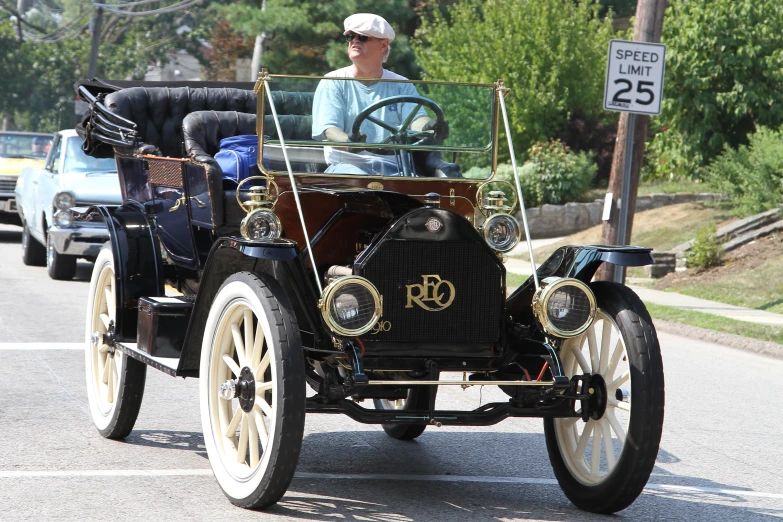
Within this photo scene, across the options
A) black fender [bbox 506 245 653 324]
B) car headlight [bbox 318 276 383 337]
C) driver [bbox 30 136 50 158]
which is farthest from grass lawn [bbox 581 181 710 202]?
car headlight [bbox 318 276 383 337]

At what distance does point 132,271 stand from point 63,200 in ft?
27.6

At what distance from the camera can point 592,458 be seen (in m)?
4.97

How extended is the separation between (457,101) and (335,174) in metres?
0.91

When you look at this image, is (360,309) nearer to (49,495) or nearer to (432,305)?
(432,305)

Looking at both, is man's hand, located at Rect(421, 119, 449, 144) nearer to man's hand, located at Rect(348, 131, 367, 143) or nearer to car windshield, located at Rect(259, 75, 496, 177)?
car windshield, located at Rect(259, 75, 496, 177)

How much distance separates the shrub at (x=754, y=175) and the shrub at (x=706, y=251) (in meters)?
2.08

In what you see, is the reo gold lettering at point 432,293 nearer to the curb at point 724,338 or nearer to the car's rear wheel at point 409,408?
the car's rear wheel at point 409,408

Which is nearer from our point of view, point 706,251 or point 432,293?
point 432,293

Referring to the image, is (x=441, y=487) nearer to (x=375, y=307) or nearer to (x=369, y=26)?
(x=375, y=307)

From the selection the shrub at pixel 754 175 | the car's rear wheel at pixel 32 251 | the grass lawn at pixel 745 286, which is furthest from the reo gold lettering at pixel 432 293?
the shrub at pixel 754 175

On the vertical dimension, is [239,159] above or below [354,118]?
below

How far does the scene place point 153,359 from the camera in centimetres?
546

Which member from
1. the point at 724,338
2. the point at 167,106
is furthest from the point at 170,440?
the point at 724,338

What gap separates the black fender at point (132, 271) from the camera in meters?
5.99
